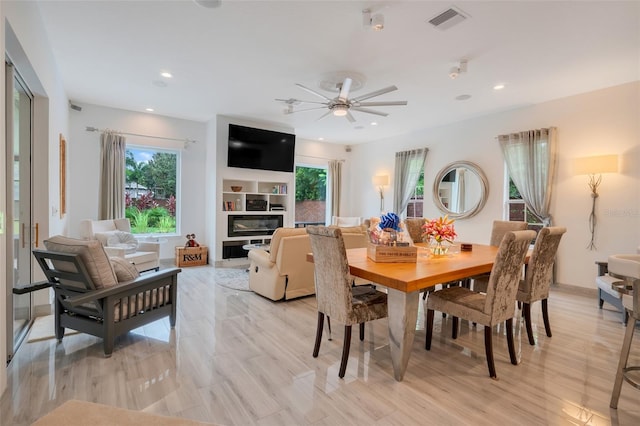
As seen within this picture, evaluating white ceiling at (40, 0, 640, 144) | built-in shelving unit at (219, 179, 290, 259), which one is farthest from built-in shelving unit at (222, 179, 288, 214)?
white ceiling at (40, 0, 640, 144)

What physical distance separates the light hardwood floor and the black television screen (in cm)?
369

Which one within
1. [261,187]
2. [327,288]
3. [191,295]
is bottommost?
[191,295]

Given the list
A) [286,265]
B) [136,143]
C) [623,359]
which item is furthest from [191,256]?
[623,359]

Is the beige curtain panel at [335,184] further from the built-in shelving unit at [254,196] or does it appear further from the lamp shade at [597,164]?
the lamp shade at [597,164]

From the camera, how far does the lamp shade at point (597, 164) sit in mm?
3941

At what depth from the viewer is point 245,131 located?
6.13 meters

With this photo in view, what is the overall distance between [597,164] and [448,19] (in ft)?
9.91

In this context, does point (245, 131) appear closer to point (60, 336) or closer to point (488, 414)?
Result: point (60, 336)

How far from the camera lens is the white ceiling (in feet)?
8.68

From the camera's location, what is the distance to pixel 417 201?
6.78m

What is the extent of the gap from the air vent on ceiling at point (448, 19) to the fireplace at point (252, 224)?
15.9 ft

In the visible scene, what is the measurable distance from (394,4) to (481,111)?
3541 mm

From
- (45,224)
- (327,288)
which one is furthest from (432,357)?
(45,224)

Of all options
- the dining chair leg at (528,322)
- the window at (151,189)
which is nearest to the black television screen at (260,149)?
the window at (151,189)
